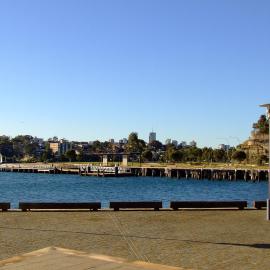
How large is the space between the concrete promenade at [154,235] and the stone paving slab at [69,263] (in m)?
1.23

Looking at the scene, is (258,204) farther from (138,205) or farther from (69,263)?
(69,263)

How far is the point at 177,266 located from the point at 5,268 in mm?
4901

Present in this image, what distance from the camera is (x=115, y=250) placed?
17.5 m

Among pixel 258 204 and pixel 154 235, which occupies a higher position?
pixel 258 204

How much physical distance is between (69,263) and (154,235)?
22.7 ft

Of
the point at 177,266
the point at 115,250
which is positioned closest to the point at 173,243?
the point at 115,250

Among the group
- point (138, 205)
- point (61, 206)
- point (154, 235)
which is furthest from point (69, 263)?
point (138, 205)

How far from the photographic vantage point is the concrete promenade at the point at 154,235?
16516 mm

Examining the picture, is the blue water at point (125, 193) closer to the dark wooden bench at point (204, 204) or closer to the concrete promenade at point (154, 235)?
the dark wooden bench at point (204, 204)

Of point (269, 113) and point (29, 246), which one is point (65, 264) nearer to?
point (29, 246)

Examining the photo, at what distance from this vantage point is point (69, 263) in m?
14.3

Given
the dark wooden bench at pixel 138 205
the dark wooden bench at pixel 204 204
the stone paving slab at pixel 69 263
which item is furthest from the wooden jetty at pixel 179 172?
the stone paving slab at pixel 69 263

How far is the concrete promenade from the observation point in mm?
16516

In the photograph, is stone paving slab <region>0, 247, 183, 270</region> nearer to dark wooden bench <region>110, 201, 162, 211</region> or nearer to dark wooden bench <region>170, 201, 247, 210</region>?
dark wooden bench <region>110, 201, 162, 211</region>
